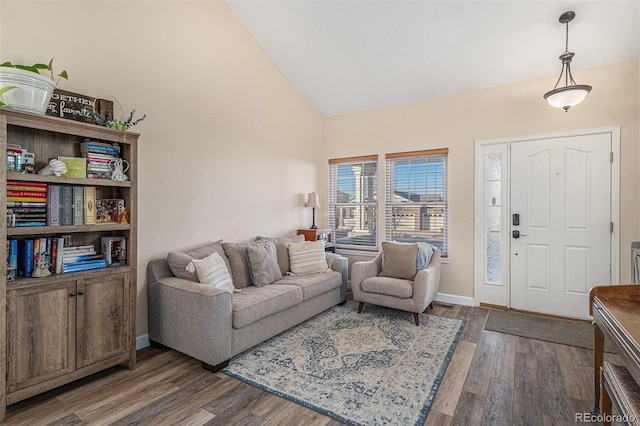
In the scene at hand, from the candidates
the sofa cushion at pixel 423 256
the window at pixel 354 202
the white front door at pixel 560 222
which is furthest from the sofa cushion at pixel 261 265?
the white front door at pixel 560 222

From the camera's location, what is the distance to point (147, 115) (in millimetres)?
2945

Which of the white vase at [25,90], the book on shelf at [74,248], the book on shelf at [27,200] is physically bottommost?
the book on shelf at [74,248]

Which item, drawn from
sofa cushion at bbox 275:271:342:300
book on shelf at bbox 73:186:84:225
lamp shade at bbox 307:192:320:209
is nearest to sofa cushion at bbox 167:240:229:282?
book on shelf at bbox 73:186:84:225

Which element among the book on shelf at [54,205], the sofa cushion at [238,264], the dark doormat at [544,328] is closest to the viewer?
the book on shelf at [54,205]

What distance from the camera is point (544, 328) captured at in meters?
3.36

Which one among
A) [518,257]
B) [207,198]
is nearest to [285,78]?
[207,198]

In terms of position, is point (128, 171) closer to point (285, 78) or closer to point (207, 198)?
point (207, 198)

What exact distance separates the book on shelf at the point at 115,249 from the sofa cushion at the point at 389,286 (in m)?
2.39

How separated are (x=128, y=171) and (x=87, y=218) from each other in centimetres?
45

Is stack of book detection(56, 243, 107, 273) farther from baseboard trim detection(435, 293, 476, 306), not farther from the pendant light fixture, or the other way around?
the pendant light fixture

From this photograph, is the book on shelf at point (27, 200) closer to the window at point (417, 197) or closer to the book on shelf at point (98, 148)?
the book on shelf at point (98, 148)

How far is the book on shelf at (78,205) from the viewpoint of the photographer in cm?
229

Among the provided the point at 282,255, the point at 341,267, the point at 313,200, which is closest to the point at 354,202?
the point at 313,200

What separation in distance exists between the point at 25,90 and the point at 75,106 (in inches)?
16.3
